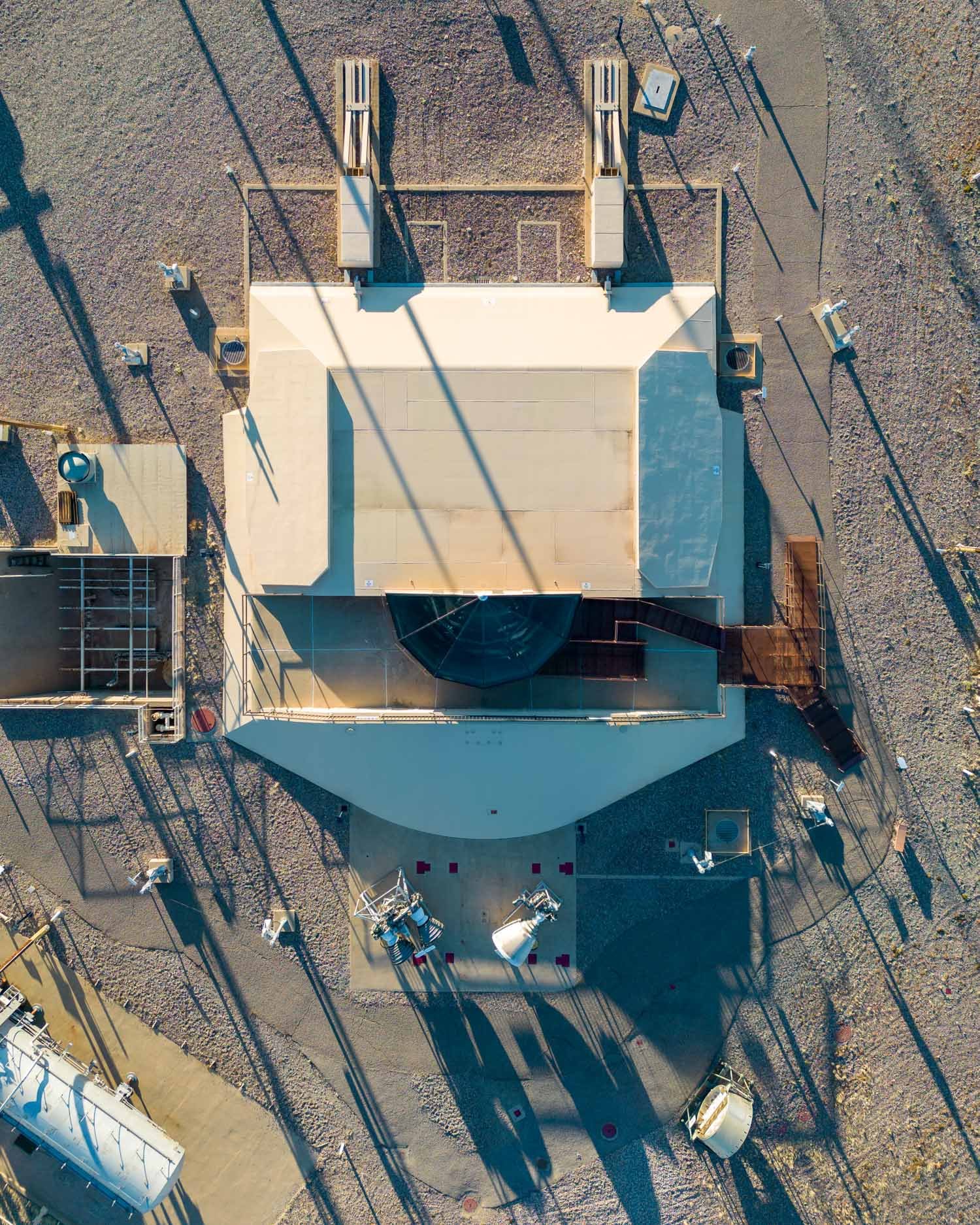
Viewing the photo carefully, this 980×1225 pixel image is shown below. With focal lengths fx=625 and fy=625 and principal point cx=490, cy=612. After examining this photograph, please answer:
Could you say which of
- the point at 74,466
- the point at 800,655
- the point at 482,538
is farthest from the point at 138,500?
the point at 800,655

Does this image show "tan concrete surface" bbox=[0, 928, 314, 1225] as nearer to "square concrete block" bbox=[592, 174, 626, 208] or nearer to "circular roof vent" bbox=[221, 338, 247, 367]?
"circular roof vent" bbox=[221, 338, 247, 367]

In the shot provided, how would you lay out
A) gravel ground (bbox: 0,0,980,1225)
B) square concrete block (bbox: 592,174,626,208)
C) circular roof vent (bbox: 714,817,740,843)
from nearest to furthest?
square concrete block (bbox: 592,174,626,208)
gravel ground (bbox: 0,0,980,1225)
circular roof vent (bbox: 714,817,740,843)

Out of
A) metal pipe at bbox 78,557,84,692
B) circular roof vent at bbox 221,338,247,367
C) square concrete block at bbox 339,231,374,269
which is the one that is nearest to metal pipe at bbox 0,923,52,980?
metal pipe at bbox 78,557,84,692

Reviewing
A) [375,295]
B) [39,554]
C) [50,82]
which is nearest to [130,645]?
[39,554]

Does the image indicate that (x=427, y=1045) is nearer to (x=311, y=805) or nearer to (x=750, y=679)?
(x=311, y=805)

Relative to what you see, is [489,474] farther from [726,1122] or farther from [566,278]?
[726,1122]
